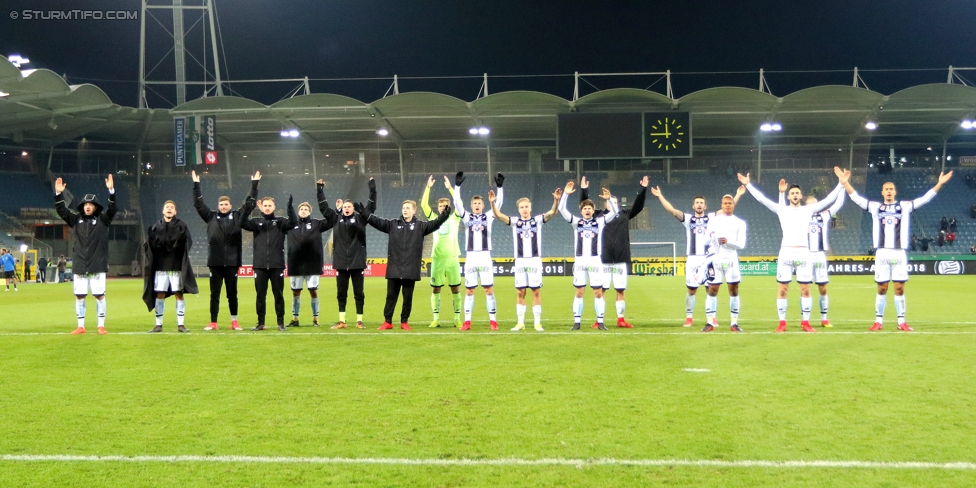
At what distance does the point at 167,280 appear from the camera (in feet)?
40.0

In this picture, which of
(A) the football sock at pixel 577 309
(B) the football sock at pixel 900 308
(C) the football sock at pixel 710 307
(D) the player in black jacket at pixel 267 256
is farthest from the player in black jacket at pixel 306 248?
(B) the football sock at pixel 900 308

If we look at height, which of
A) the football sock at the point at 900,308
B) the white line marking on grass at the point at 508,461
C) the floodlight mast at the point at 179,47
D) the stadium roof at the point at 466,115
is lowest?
the white line marking on grass at the point at 508,461

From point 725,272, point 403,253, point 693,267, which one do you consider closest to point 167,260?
point 403,253

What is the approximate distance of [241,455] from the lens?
16.7 feet

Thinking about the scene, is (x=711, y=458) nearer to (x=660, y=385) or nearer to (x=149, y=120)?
(x=660, y=385)

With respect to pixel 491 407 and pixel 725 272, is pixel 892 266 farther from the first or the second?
pixel 491 407

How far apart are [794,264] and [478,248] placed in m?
4.98

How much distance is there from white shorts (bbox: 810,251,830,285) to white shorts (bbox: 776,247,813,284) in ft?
2.02

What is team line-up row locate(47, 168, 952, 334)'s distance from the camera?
39.9ft

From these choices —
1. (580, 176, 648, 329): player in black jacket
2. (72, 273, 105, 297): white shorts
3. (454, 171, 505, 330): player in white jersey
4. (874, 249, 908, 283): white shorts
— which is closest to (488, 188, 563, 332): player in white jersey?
(454, 171, 505, 330): player in white jersey

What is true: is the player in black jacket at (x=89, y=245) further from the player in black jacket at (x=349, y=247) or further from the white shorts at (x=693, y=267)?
the white shorts at (x=693, y=267)

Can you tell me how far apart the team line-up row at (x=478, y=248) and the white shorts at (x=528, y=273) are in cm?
2

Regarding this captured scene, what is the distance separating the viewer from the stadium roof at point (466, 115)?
40281mm

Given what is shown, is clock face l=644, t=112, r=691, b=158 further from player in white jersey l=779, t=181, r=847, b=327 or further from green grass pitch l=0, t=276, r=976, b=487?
green grass pitch l=0, t=276, r=976, b=487
